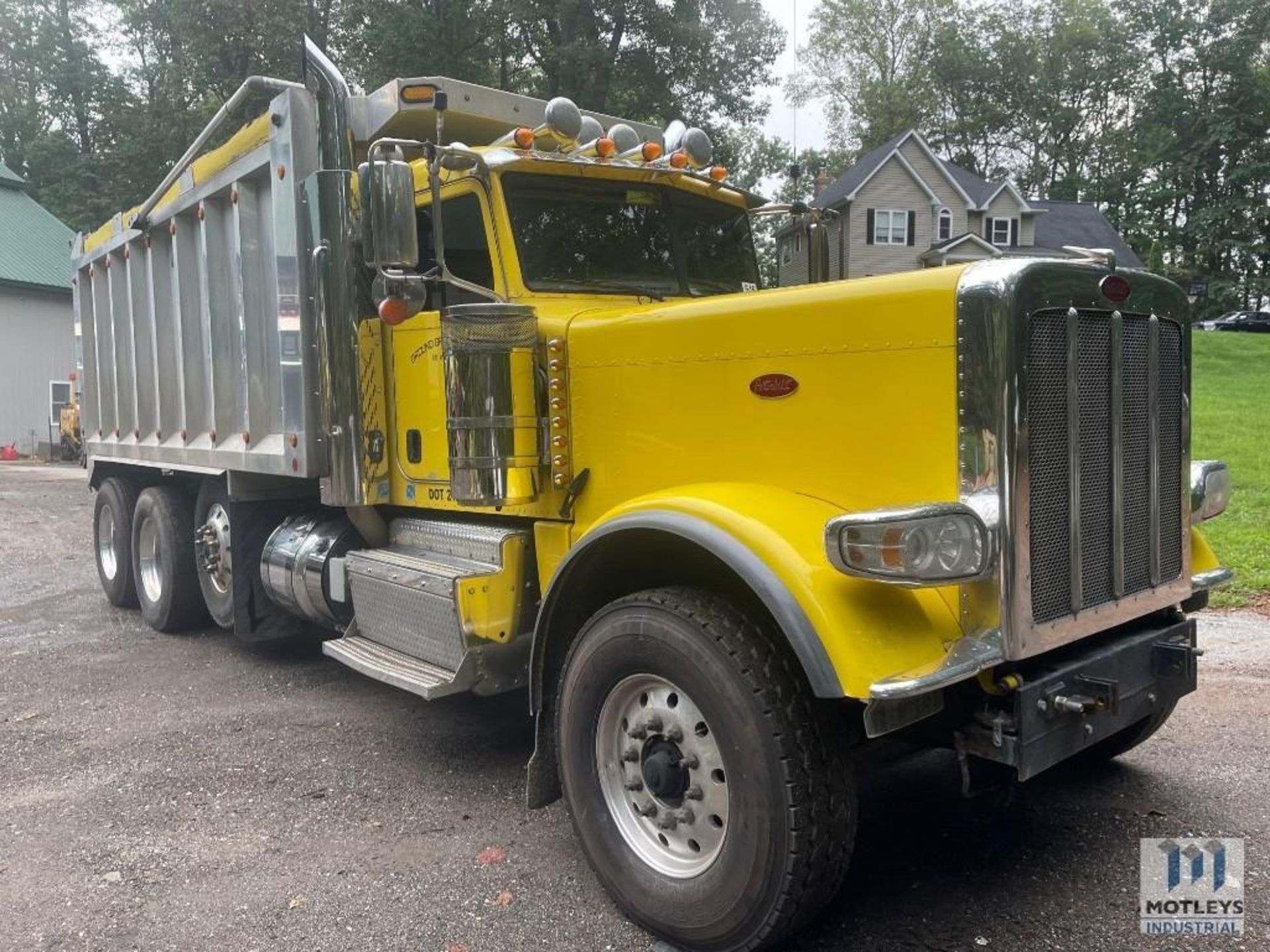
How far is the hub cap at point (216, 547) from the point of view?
6414 mm

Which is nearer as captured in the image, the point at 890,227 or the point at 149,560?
the point at 149,560

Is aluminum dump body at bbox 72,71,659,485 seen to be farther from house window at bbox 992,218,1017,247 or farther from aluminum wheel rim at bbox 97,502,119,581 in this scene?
house window at bbox 992,218,1017,247

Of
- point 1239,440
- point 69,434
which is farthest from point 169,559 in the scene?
point 69,434

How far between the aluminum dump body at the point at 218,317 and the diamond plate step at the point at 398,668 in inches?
34.6

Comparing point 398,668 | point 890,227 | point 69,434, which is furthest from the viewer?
point 890,227

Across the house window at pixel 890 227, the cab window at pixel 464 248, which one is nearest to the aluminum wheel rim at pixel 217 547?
the cab window at pixel 464 248

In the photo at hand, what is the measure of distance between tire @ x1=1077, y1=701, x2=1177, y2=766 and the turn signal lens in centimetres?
312

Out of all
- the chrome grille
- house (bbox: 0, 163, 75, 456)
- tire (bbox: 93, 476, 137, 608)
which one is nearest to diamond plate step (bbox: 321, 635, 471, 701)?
the chrome grille

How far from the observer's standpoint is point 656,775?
3.19 metres

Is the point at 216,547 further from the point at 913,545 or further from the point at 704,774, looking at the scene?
the point at 913,545

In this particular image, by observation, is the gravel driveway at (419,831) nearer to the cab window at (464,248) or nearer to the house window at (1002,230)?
the cab window at (464,248)

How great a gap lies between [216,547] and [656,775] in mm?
4346

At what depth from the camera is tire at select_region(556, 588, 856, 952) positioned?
2.81 m

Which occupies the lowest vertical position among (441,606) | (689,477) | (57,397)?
(441,606)
